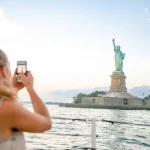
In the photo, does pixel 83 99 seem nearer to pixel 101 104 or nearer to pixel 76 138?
pixel 101 104

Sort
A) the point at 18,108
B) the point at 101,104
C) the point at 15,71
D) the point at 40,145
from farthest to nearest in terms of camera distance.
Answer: the point at 101,104
the point at 40,145
the point at 15,71
the point at 18,108

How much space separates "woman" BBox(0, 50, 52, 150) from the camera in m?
1.23

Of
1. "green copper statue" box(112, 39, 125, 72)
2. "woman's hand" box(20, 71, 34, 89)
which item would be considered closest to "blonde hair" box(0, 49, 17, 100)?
"woman's hand" box(20, 71, 34, 89)

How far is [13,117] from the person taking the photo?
1226 mm

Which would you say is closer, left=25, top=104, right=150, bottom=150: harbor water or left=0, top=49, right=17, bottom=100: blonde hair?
left=0, top=49, right=17, bottom=100: blonde hair

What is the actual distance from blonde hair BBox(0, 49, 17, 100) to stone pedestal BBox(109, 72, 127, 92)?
79.5m

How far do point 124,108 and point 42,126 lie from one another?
288 feet

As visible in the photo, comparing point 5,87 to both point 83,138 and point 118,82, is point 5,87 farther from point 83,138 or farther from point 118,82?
point 118,82

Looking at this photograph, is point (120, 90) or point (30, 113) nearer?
point (30, 113)

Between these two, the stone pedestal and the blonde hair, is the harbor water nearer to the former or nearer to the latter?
the blonde hair

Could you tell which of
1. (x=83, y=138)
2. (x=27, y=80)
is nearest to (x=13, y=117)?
(x=27, y=80)

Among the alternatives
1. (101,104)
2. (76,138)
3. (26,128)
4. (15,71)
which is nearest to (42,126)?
(26,128)

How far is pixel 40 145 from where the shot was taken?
13.4 m

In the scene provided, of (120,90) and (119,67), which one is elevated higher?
(119,67)
